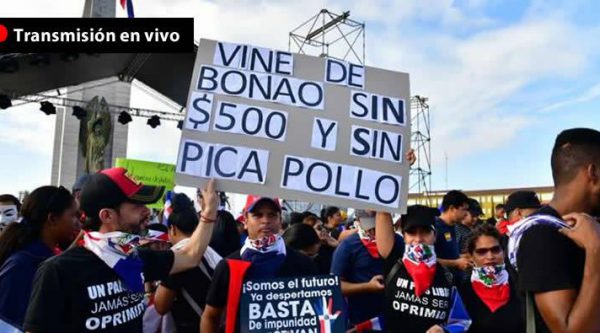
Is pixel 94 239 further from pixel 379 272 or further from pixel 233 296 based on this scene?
pixel 379 272

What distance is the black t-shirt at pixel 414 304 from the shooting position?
3.39 metres

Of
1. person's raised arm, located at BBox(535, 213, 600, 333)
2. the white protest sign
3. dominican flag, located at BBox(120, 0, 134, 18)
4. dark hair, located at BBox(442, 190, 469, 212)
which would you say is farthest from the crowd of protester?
dominican flag, located at BBox(120, 0, 134, 18)

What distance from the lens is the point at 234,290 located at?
2.89 meters

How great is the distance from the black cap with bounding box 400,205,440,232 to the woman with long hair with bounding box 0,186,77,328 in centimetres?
227

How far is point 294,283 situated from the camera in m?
2.93

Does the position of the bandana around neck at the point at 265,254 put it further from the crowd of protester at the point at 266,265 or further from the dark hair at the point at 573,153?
the dark hair at the point at 573,153

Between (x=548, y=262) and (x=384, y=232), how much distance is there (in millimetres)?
1901

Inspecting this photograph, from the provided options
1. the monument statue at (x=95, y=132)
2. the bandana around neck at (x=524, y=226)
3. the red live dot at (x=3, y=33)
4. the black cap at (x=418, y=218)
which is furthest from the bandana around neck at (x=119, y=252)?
the monument statue at (x=95, y=132)

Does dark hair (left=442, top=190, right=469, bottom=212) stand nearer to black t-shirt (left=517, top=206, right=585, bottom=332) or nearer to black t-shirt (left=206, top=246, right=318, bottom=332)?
black t-shirt (left=206, top=246, right=318, bottom=332)

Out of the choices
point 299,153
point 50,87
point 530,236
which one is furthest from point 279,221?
point 50,87

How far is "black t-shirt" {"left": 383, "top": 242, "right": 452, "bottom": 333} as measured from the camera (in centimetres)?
339

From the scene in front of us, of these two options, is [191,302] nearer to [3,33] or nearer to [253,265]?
[253,265]

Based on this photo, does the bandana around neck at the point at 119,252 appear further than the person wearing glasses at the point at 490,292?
No

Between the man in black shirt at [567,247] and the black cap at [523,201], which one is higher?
the black cap at [523,201]
